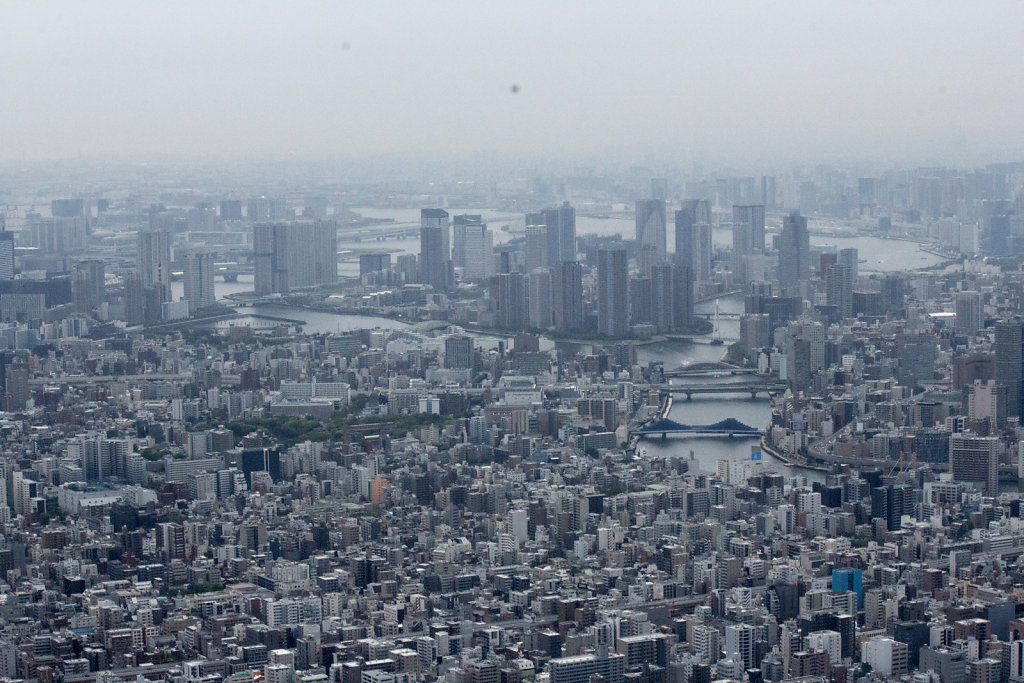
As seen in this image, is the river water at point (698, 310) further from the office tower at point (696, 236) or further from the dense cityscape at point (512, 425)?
the office tower at point (696, 236)

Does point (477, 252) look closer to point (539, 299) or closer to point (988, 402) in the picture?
point (539, 299)

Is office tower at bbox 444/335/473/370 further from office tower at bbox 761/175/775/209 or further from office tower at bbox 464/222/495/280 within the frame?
office tower at bbox 761/175/775/209

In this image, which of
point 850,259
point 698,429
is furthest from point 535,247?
point 698,429

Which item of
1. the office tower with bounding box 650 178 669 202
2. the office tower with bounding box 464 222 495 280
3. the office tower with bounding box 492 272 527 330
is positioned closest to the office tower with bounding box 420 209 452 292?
the office tower with bounding box 464 222 495 280

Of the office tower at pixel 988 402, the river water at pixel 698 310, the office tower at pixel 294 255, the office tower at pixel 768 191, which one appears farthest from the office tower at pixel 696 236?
the office tower at pixel 988 402

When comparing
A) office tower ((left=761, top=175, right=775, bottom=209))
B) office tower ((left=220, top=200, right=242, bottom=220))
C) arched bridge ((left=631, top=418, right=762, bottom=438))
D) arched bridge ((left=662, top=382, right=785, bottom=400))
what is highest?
office tower ((left=761, top=175, right=775, bottom=209))

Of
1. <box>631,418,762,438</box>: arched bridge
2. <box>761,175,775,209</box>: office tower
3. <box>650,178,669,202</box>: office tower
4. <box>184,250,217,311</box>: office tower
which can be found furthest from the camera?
<box>650,178,669,202</box>: office tower

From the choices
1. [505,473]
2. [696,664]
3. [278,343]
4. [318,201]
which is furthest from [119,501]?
[318,201]

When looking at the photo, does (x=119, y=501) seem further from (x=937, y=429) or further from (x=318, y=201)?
(x=318, y=201)
